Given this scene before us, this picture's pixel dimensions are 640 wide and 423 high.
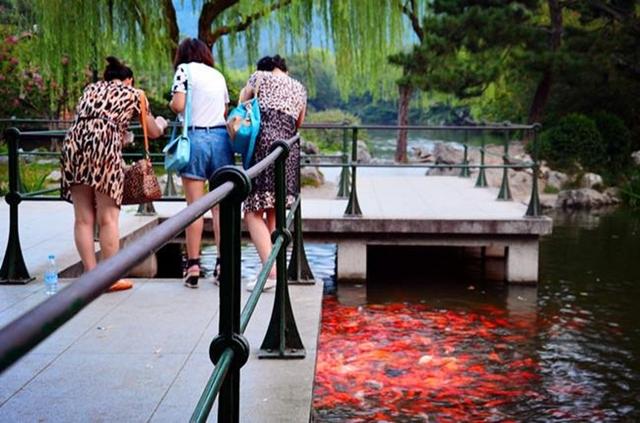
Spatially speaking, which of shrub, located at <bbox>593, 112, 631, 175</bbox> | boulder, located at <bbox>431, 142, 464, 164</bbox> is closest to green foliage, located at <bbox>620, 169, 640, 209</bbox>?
shrub, located at <bbox>593, 112, 631, 175</bbox>

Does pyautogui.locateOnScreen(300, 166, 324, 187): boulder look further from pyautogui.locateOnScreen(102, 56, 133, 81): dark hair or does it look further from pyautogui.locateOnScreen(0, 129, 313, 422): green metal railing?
pyautogui.locateOnScreen(0, 129, 313, 422): green metal railing

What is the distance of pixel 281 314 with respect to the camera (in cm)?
405

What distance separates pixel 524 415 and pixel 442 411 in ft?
1.65

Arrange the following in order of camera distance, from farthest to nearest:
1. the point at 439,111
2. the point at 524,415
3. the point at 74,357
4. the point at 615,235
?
the point at 439,111
the point at 615,235
the point at 524,415
the point at 74,357

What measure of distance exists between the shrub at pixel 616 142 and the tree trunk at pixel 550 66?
1.89 metres

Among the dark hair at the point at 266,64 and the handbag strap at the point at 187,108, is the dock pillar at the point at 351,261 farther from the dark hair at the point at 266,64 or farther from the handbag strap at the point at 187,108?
the handbag strap at the point at 187,108

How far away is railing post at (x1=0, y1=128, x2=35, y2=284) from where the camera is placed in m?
5.57

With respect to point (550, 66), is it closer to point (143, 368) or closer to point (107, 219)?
point (107, 219)

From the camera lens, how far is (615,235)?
13.7 meters

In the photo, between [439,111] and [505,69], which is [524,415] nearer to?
[505,69]

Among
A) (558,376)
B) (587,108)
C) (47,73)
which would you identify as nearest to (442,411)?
(558,376)

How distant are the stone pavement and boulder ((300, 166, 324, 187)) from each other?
11.0 metres

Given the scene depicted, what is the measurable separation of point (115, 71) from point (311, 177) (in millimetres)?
11272

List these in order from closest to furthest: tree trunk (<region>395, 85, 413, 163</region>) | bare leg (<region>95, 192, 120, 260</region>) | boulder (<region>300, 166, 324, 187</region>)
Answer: bare leg (<region>95, 192, 120, 260</region>)
boulder (<region>300, 166, 324, 187</region>)
tree trunk (<region>395, 85, 413, 163</region>)
